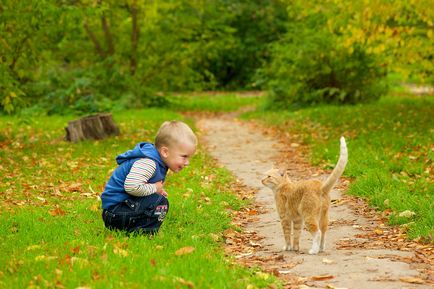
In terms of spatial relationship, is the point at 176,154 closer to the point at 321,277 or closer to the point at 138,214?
the point at 138,214

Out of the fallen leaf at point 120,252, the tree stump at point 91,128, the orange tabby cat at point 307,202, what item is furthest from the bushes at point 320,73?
the fallen leaf at point 120,252

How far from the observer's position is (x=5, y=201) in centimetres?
966

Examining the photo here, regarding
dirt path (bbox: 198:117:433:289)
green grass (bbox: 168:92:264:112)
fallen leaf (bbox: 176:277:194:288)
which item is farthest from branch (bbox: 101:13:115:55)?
fallen leaf (bbox: 176:277:194:288)

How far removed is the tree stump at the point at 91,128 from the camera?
16016mm

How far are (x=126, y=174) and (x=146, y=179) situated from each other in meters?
0.25

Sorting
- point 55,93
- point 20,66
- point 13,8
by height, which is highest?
point 13,8

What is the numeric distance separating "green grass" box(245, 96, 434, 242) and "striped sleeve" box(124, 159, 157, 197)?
2784mm

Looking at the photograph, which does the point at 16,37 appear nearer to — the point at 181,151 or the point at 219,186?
the point at 219,186

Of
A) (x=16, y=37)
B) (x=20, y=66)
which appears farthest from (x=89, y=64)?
(x=16, y=37)

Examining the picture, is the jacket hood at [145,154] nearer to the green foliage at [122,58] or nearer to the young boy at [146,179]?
the young boy at [146,179]

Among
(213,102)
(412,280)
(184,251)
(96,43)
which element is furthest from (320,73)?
(412,280)

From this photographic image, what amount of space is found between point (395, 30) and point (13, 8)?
797 centimetres

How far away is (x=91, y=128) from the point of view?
53.3 ft

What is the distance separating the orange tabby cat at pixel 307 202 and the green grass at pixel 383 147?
123 centimetres
